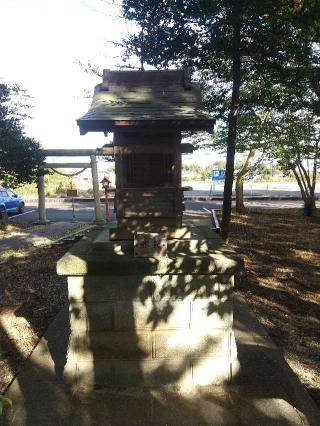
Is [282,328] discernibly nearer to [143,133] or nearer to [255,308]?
[255,308]

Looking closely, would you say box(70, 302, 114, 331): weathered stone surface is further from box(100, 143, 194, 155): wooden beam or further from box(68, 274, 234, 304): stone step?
box(100, 143, 194, 155): wooden beam

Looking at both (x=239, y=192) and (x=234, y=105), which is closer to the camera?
(x=234, y=105)

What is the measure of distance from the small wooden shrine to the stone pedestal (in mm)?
649

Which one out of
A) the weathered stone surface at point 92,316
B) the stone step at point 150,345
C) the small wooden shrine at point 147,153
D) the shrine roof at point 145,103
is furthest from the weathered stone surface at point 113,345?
the shrine roof at point 145,103

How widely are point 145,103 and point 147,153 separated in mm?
668

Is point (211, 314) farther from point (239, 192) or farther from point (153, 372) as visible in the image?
point (239, 192)

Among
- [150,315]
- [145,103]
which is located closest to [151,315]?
[150,315]

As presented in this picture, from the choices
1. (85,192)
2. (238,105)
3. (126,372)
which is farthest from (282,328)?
(85,192)

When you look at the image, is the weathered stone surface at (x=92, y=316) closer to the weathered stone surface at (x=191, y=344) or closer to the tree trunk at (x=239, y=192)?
the weathered stone surface at (x=191, y=344)

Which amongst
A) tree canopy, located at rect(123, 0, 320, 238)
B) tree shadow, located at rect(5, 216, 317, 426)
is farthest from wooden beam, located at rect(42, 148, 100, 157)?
tree shadow, located at rect(5, 216, 317, 426)

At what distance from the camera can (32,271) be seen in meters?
8.52

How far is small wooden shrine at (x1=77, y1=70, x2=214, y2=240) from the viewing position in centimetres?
427

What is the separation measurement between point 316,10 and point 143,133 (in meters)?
5.07

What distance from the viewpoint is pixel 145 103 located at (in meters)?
4.39
